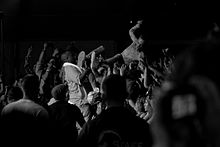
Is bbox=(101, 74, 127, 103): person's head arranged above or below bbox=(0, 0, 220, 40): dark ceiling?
below

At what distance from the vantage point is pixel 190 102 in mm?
1587

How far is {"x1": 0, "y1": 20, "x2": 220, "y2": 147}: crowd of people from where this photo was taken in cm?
162

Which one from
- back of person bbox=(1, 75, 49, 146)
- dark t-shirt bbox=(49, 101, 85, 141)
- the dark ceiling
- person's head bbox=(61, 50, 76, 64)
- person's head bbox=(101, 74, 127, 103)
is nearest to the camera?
person's head bbox=(101, 74, 127, 103)

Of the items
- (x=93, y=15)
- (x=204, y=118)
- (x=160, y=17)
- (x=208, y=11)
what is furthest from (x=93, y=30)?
(x=204, y=118)

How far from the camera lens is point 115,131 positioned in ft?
12.9

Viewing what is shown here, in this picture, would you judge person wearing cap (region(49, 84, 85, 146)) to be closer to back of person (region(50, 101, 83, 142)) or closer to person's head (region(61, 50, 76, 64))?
back of person (region(50, 101, 83, 142))

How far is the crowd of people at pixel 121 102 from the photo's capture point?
162 cm

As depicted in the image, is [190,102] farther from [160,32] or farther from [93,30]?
[93,30]

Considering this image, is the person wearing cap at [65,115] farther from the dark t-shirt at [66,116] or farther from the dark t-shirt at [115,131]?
the dark t-shirt at [115,131]

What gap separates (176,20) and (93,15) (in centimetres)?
251

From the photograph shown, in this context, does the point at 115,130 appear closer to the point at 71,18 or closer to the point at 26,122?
the point at 26,122

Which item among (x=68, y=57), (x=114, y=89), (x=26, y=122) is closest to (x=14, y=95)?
(x=26, y=122)

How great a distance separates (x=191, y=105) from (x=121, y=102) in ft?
8.12

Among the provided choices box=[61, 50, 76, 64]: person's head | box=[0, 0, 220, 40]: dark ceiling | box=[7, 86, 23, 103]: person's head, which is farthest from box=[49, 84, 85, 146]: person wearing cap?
box=[0, 0, 220, 40]: dark ceiling
